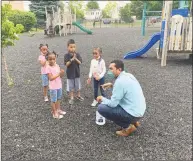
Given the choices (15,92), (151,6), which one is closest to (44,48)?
(15,92)

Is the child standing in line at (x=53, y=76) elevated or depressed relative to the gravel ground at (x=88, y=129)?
elevated

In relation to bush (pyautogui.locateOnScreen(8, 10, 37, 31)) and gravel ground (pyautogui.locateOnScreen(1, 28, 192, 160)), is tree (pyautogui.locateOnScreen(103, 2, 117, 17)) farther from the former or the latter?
gravel ground (pyautogui.locateOnScreen(1, 28, 192, 160))

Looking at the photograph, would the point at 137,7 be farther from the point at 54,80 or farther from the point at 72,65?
the point at 54,80

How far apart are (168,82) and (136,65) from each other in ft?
7.93

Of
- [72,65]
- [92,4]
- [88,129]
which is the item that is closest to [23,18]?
[72,65]

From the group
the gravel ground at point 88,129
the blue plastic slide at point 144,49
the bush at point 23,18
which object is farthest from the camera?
the bush at point 23,18

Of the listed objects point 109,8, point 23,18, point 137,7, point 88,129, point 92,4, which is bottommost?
point 88,129

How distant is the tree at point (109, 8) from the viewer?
102725mm

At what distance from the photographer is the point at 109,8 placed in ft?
340

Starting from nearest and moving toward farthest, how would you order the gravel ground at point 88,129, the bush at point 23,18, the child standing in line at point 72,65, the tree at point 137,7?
the gravel ground at point 88,129, the child standing in line at point 72,65, the bush at point 23,18, the tree at point 137,7

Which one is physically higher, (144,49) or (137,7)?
(137,7)

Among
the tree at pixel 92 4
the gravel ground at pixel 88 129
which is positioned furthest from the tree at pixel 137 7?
the tree at pixel 92 4

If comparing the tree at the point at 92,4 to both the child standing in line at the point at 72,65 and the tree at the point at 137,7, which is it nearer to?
the tree at the point at 137,7

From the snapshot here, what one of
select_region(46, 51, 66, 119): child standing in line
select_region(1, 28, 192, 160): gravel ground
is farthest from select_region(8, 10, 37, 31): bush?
select_region(46, 51, 66, 119): child standing in line
